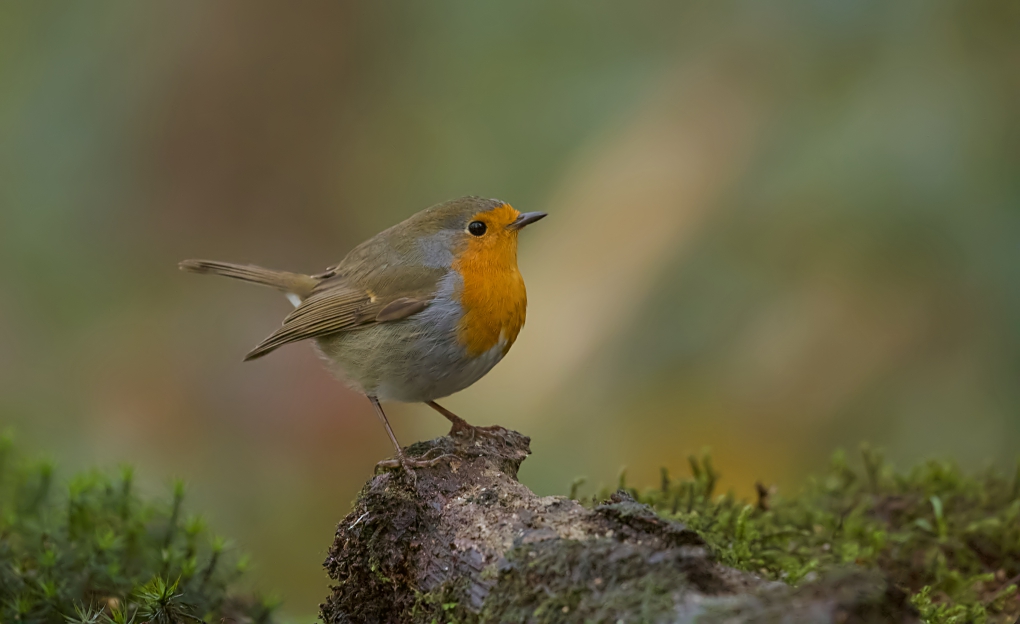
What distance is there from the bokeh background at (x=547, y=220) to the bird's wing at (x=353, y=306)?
1.18m

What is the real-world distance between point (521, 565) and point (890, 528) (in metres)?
2.14

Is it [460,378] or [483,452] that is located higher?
[460,378]

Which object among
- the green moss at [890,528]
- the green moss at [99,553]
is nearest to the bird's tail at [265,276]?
the green moss at [99,553]

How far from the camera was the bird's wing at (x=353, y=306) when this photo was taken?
123 inches

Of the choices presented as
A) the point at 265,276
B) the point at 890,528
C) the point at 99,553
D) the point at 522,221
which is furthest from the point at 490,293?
the point at 890,528

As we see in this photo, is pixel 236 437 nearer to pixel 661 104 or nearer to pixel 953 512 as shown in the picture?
pixel 661 104

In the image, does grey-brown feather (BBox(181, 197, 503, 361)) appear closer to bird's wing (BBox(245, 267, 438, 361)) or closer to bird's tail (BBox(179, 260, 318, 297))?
bird's wing (BBox(245, 267, 438, 361))

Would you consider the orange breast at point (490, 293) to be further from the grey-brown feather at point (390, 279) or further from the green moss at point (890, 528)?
the green moss at point (890, 528)

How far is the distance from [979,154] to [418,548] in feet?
11.8

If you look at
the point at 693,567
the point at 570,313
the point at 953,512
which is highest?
the point at 570,313

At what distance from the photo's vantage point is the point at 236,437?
5.99 m

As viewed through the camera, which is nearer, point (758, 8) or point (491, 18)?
point (758, 8)

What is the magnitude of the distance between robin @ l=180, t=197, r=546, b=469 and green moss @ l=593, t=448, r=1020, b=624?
2.54 feet

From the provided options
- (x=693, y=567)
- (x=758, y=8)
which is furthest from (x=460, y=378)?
(x=758, y=8)
